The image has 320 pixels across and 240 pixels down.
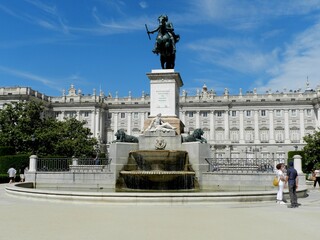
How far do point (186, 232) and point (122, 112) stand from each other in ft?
375

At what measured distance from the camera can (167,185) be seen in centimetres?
1778

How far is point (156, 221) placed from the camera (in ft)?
32.0

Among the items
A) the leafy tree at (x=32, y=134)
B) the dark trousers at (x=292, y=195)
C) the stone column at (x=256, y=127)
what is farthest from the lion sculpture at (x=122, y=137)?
the stone column at (x=256, y=127)

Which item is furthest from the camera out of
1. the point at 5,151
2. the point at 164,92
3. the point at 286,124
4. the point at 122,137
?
the point at 286,124

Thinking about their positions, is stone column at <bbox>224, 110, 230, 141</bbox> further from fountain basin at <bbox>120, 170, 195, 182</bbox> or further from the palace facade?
fountain basin at <bbox>120, 170, 195, 182</bbox>

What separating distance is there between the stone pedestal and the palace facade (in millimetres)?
89179

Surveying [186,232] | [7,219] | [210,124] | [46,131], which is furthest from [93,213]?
[210,124]

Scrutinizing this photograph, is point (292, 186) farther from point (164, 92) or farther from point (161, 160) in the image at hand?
point (164, 92)

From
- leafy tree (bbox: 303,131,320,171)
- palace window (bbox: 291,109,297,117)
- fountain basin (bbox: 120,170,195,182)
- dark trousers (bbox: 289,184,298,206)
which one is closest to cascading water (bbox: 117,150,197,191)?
fountain basin (bbox: 120,170,195,182)

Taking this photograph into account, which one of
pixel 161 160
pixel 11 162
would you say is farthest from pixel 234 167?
pixel 11 162

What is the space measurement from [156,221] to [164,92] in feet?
40.3

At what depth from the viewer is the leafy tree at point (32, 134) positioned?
49.6 m

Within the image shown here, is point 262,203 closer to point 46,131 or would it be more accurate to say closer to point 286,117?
point 46,131

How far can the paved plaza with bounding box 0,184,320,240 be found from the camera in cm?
820
